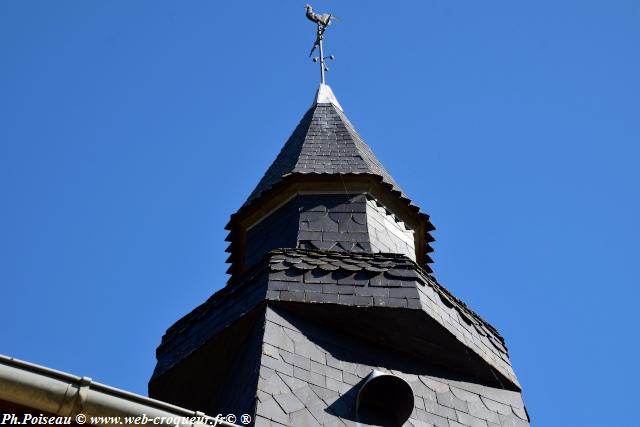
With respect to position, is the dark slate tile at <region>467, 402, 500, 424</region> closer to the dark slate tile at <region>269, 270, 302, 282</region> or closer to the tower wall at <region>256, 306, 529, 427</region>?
the tower wall at <region>256, 306, 529, 427</region>

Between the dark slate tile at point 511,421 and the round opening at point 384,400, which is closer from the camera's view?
the round opening at point 384,400

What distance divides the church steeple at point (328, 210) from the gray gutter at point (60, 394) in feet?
19.1

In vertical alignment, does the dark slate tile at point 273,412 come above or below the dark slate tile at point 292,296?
below

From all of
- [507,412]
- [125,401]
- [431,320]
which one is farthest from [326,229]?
[125,401]

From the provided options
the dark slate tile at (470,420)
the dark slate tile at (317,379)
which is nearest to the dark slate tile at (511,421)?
the dark slate tile at (470,420)

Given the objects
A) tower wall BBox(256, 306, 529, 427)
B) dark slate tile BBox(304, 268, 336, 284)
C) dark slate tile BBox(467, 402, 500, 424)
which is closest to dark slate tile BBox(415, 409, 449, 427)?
tower wall BBox(256, 306, 529, 427)

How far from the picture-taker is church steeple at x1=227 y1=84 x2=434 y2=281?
45.2 ft

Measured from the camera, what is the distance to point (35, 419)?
7.53 meters

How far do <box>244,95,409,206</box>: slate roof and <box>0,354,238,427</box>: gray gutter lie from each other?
23.4 feet

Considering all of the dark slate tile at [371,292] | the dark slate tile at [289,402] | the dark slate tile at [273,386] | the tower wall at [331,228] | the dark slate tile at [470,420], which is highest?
the tower wall at [331,228]

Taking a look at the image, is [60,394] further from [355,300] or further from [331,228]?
[331,228]

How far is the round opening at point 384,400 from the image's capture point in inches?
434

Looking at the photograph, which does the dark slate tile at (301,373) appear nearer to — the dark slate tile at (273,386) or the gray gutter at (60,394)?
the dark slate tile at (273,386)

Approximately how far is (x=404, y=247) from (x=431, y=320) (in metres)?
2.51
